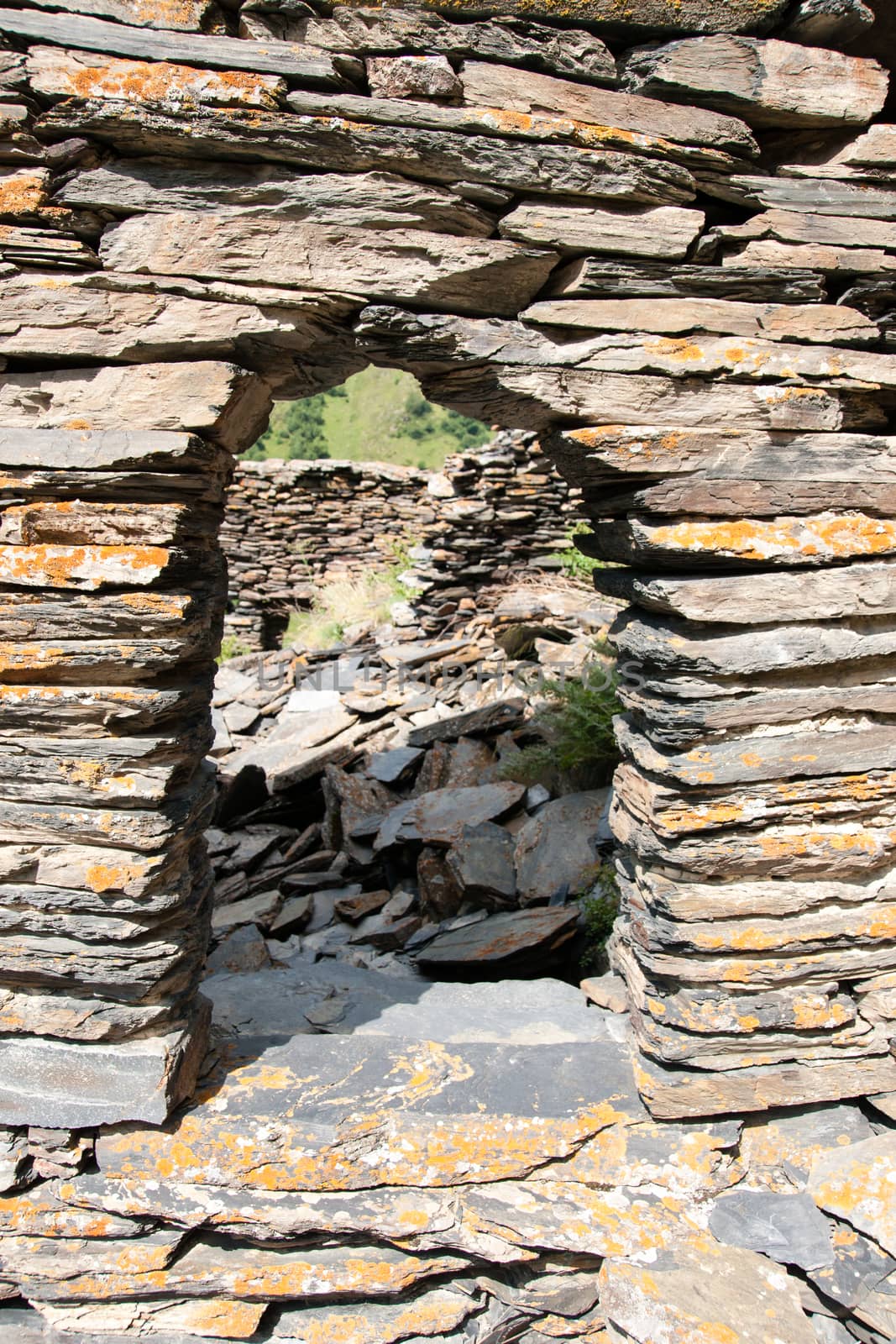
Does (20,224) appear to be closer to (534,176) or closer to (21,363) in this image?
(21,363)

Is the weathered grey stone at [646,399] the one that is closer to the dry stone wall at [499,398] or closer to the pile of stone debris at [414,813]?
the dry stone wall at [499,398]

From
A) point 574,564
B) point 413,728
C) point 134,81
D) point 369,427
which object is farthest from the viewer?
point 369,427

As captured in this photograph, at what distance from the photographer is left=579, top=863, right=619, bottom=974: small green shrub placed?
3.91 m

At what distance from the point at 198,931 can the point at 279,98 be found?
8.35ft

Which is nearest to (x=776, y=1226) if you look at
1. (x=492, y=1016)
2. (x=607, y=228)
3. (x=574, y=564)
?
(x=492, y=1016)

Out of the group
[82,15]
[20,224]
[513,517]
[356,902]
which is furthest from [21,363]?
[513,517]

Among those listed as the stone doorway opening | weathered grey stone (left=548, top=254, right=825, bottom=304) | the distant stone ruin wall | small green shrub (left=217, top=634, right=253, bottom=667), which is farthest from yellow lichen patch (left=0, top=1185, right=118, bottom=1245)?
small green shrub (left=217, top=634, right=253, bottom=667)

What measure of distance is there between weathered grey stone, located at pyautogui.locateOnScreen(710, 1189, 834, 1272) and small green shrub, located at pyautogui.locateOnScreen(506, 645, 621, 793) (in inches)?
106

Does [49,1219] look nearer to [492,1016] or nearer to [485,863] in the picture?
[492,1016]

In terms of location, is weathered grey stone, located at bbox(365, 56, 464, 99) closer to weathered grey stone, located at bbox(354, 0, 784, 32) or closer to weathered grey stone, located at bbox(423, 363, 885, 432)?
weathered grey stone, located at bbox(354, 0, 784, 32)

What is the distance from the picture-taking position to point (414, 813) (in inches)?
203

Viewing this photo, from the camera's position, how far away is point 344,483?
40.5ft

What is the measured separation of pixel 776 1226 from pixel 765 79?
3.59m

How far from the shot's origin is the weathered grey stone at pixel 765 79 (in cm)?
230
